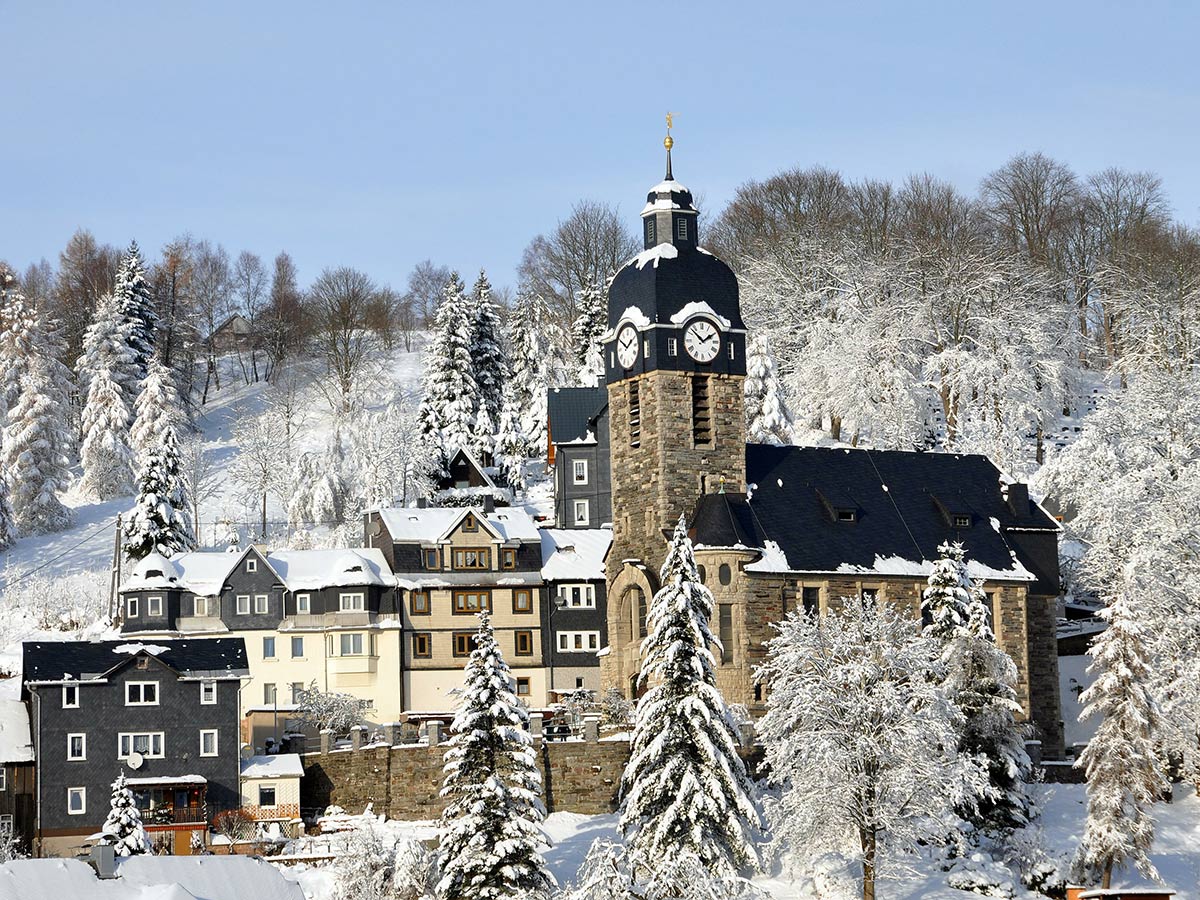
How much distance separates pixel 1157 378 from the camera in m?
73.6

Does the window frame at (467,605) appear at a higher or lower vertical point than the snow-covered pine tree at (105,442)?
lower

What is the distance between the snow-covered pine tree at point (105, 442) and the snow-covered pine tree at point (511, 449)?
18.9 metres

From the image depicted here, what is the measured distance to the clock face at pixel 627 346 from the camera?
6525 cm

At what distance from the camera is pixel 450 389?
100000 mm

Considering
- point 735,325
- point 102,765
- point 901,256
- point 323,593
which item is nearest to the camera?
point 102,765

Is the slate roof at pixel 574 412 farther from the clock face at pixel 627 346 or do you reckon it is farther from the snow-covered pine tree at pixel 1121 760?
the snow-covered pine tree at pixel 1121 760

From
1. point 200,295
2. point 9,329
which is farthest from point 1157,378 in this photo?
point 200,295

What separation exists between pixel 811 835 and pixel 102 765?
70.0 ft

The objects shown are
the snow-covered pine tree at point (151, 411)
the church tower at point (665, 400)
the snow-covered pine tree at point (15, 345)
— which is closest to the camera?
the church tower at point (665, 400)

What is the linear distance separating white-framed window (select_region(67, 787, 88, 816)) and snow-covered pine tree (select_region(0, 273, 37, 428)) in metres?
46.6

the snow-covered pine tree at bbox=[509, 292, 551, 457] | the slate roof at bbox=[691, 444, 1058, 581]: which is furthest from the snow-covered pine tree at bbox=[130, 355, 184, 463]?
the slate roof at bbox=[691, 444, 1058, 581]

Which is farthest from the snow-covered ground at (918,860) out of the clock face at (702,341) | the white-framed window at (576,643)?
the clock face at (702,341)

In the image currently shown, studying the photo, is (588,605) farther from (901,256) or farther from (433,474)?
(901,256)

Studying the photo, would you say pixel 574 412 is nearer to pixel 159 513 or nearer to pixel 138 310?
pixel 159 513
